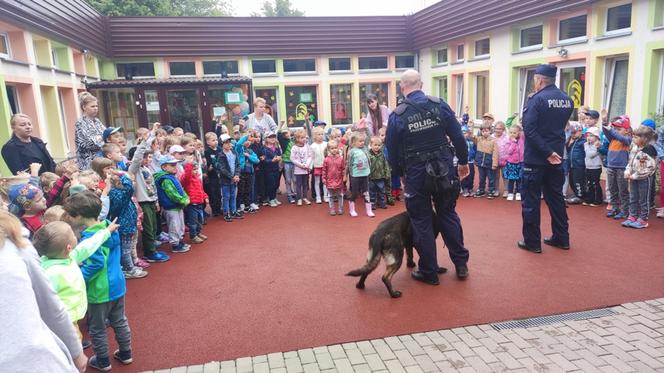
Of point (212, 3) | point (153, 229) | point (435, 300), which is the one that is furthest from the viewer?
point (212, 3)

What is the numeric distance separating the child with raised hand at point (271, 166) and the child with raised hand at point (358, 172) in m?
1.70

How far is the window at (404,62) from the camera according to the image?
19.8 meters

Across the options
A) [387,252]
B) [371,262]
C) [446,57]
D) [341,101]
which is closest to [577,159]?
[387,252]

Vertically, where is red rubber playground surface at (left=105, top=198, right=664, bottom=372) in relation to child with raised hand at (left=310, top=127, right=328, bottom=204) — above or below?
below

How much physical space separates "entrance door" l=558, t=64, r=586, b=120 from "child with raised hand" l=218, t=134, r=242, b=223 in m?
8.56

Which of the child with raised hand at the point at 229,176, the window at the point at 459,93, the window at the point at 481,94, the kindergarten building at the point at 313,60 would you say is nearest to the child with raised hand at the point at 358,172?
the child with raised hand at the point at 229,176

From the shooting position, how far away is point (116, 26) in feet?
54.7

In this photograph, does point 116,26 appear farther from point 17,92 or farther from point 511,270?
point 511,270

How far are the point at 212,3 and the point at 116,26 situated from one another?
94.3 ft

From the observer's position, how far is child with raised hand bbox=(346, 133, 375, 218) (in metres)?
8.21

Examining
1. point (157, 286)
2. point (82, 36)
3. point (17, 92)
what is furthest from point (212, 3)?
point (157, 286)

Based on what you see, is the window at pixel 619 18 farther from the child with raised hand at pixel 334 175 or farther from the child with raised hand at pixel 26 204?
the child with raised hand at pixel 26 204

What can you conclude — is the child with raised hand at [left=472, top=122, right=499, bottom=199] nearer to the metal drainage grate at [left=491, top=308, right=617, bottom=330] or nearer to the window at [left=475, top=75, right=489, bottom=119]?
the metal drainage grate at [left=491, top=308, right=617, bottom=330]

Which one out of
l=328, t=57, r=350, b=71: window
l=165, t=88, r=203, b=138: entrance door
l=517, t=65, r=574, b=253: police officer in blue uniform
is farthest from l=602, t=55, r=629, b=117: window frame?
l=165, t=88, r=203, b=138: entrance door
